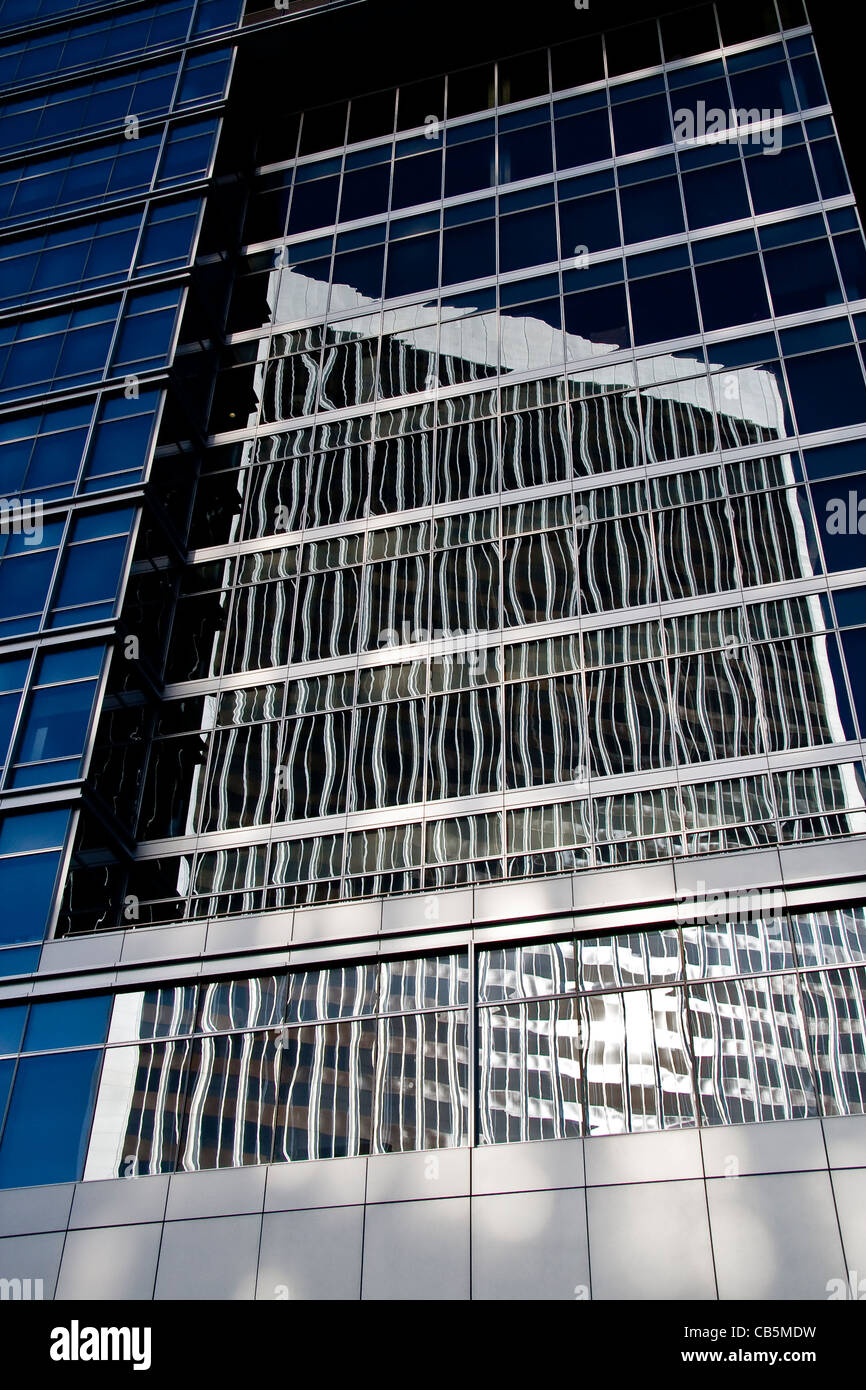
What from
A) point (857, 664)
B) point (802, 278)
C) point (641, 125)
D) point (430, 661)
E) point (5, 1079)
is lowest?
point (5, 1079)

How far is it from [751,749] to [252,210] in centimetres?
2229

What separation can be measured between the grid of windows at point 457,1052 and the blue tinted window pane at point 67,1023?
37 millimetres

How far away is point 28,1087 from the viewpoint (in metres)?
21.8

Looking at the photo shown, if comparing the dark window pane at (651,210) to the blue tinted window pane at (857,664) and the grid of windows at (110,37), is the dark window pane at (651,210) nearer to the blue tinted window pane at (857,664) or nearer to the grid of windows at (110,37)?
the blue tinted window pane at (857,664)

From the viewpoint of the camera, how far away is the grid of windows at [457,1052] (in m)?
19.5

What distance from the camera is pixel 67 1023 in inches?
885

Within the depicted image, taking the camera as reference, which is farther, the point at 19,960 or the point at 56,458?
the point at 56,458

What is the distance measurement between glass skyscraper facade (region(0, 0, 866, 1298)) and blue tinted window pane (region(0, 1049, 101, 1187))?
7cm

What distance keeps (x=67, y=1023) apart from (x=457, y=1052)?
22.0 ft

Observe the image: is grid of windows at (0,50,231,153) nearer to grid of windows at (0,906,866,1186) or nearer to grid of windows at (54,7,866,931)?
grid of windows at (54,7,866,931)

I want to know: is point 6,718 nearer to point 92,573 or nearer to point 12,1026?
point 92,573

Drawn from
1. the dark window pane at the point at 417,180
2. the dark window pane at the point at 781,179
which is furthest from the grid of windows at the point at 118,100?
the dark window pane at the point at 781,179

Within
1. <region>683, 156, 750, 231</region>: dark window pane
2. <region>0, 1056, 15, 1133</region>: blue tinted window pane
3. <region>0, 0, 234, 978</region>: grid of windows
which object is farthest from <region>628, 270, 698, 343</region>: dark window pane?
<region>0, 1056, 15, 1133</region>: blue tinted window pane

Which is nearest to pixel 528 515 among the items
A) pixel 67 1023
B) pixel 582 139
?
pixel 582 139
